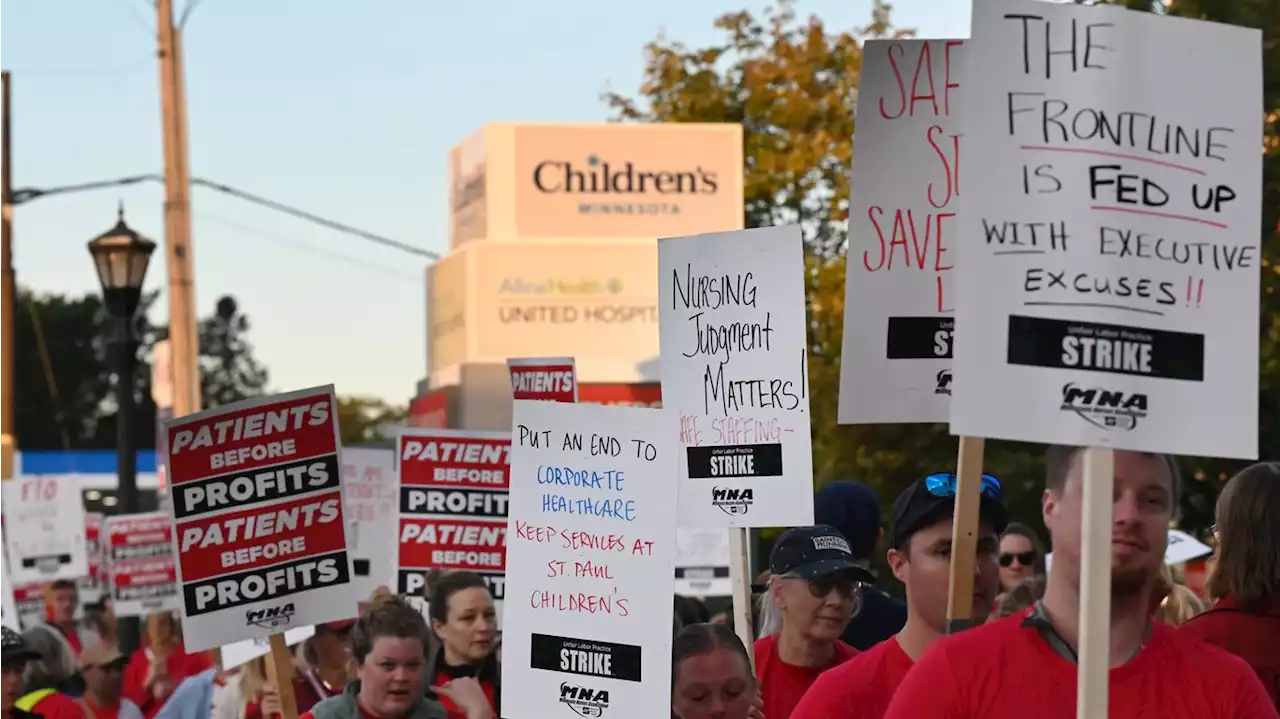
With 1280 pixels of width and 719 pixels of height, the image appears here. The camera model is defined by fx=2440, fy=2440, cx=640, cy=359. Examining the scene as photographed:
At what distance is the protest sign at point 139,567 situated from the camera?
1883 centimetres

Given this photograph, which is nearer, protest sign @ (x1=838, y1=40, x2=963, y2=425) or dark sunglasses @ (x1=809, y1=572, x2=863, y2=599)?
protest sign @ (x1=838, y1=40, x2=963, y2=425)

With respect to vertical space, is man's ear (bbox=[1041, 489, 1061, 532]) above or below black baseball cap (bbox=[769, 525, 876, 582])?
above

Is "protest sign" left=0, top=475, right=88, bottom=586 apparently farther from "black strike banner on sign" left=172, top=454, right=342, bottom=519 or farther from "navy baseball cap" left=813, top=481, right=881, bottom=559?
"navy baseball cap" left=813, top=481, right=881, bottom=559

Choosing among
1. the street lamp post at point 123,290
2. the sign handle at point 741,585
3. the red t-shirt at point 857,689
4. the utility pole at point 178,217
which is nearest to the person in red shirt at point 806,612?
the sign handle at point 741,585

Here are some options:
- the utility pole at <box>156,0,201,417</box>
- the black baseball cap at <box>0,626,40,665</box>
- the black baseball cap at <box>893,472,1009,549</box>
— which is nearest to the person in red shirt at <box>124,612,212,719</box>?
the black baseball cap at <box>0,626,40,665</box>

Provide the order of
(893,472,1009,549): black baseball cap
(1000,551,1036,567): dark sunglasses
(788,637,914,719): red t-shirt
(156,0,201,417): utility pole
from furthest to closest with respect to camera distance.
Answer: (156,0,201,417): utility pole < (1000,551,1036,567): dark sunglasses < (893,472,1009,549): black baseball cap < (788,637,914,719): red t-shirt

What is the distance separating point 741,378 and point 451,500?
4.42 metres

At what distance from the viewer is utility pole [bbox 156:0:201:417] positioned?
25.7 meters

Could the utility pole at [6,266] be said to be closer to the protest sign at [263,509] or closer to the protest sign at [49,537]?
the protest sign at [49,537]

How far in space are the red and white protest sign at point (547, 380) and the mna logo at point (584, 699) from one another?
4555 mm

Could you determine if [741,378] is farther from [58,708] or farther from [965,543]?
[58,708]

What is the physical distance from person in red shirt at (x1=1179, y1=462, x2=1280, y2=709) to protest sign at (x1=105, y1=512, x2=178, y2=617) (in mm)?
14003

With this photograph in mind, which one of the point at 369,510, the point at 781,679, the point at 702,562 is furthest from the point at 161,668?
the point at 781,679

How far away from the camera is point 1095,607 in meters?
4.07
